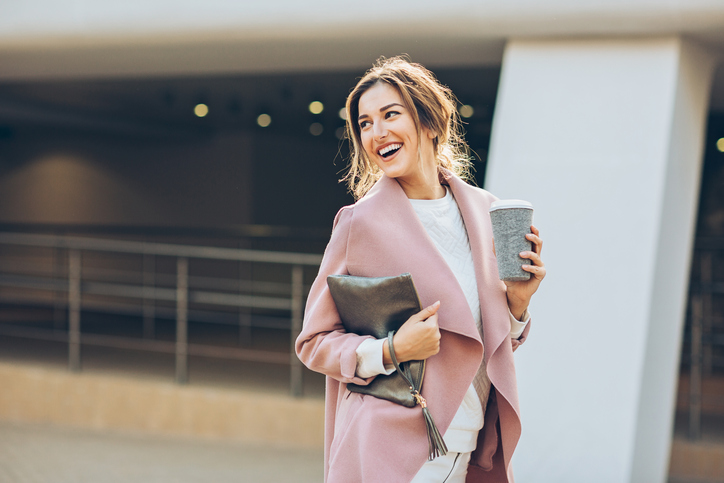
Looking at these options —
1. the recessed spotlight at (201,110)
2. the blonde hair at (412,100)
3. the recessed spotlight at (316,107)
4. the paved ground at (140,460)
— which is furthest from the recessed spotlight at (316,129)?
the blonde hair at (412,100)

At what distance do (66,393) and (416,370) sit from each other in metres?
3.99

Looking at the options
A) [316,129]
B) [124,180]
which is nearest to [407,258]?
[316,129]

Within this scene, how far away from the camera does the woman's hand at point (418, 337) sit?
3.78 feet

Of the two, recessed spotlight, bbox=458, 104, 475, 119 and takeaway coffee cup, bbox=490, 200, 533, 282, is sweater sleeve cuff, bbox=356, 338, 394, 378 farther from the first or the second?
recessed spotlight, bbox=458, 104, 475, 119

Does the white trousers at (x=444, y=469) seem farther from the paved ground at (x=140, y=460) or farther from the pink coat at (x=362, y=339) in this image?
the paved ground at (x=140, y=460)

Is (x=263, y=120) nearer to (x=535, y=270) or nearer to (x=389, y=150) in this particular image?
(x=389, y=150)

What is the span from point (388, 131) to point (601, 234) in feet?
6.03

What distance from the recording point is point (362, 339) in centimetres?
121

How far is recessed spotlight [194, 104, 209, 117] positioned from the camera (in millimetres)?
8434

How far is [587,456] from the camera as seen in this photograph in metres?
2.66

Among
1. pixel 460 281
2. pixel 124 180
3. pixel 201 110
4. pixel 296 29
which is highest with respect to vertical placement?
pixel 201 110

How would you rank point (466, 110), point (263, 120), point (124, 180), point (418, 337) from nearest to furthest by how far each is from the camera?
point (418, 337), point (466, 110), point (263, 120), point (124, 180)

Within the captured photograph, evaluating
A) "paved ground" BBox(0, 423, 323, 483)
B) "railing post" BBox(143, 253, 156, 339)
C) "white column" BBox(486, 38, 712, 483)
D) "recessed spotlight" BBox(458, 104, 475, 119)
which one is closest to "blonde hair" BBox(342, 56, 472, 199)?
"white column" BBox(486, 38, 712, 483)

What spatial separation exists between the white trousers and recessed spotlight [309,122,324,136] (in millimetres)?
8935
